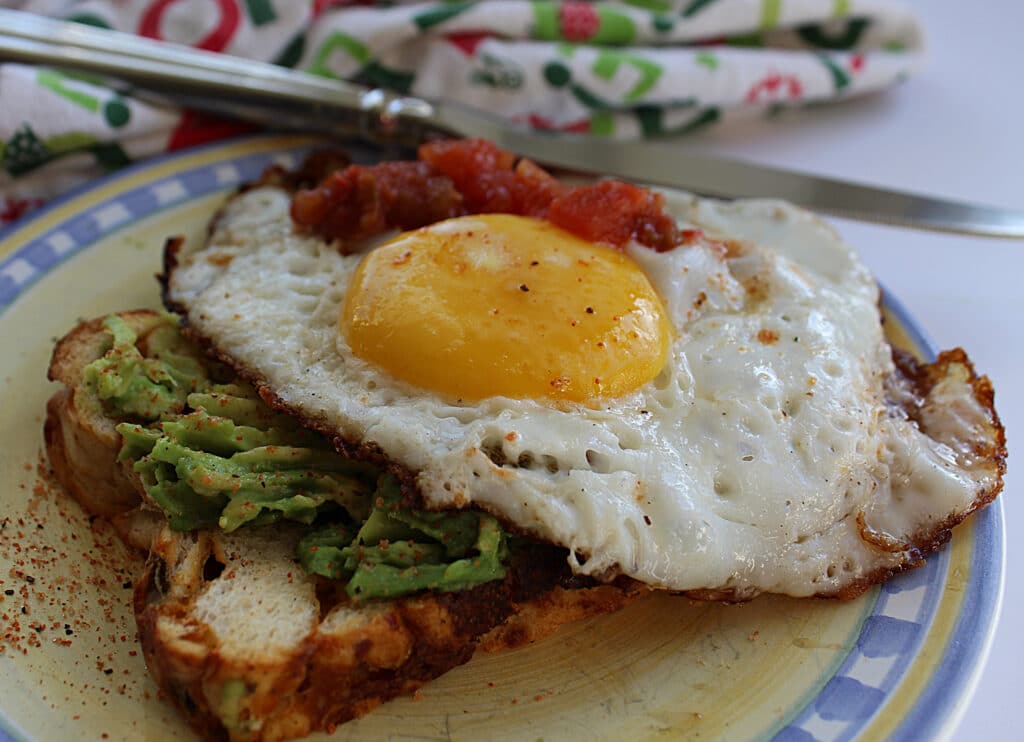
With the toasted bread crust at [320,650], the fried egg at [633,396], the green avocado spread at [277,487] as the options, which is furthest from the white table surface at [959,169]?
the green avocado spread at [277,487]

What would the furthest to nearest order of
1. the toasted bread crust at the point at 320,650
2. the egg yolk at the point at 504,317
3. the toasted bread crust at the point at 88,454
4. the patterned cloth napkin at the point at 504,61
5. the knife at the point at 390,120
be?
the patterned cloth napkin at the point at 504,61, the knife at the point at 390,120, the toasted bread crust at the point at 88,454, the egg yolk at the point at 504,317, the toasted bread crust at the point at 320,650

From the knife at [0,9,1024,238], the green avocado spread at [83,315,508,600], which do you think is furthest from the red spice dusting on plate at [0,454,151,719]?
the knife at [0,9,1024,238]

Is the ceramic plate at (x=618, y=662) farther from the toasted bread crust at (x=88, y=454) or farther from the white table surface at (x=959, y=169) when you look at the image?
the white table surface at (x=959, y=169)

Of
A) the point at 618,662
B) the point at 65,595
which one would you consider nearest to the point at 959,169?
the point at 618,662

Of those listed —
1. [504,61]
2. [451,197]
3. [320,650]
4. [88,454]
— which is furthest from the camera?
[504,61]

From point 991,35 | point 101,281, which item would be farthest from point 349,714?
point 991,35

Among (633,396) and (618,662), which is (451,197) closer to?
(633,396)
